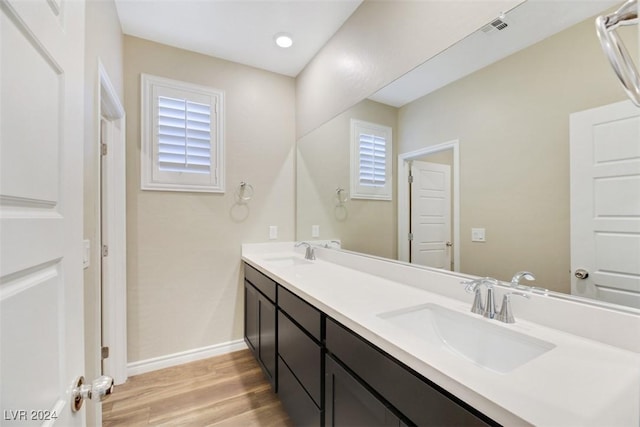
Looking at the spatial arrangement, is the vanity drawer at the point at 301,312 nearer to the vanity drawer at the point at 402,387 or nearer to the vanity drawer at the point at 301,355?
the vanity drawer at the point at 301,355

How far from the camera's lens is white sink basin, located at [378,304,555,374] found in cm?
88

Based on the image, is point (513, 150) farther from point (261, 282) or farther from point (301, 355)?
point (261, 282)

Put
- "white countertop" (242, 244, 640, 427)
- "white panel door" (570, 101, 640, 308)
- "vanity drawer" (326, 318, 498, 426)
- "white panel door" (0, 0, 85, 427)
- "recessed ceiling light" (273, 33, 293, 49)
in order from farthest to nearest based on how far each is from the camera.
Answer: "recessed ceiling light" (273, 33, 293, 49) → "white panel door" (570, 101, 640, 308) → "vanity drawer" (326, 318, 498, 426) → "white countertop" (242, 244, 640, 427) → "white panel door" (0, 0, 85, 427)

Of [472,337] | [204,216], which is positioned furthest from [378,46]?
[204,216]

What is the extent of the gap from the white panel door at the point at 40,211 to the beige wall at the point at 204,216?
1742 millimetres

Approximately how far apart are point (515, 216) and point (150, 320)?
2622 millimetres

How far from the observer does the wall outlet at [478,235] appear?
3.94 ft

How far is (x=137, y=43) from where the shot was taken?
223cm

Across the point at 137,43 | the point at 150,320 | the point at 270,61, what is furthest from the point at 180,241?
the point at 270,61

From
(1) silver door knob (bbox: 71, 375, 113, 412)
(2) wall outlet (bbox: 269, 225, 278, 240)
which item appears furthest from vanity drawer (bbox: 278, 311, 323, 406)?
(2) wall outlet (bbox: 269, 225, 278, 240)

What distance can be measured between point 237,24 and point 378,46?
1.12 metres

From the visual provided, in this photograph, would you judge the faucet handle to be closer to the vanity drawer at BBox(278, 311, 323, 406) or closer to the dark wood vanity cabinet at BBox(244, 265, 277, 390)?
the vanity drawer at BBox(278, 311, 323, 406)

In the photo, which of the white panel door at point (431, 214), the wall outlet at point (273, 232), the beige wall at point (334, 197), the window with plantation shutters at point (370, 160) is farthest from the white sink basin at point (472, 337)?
the wall outlet at point (273, 232)

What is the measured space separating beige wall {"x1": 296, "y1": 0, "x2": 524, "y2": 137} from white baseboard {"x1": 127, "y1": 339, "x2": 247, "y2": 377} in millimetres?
2154
